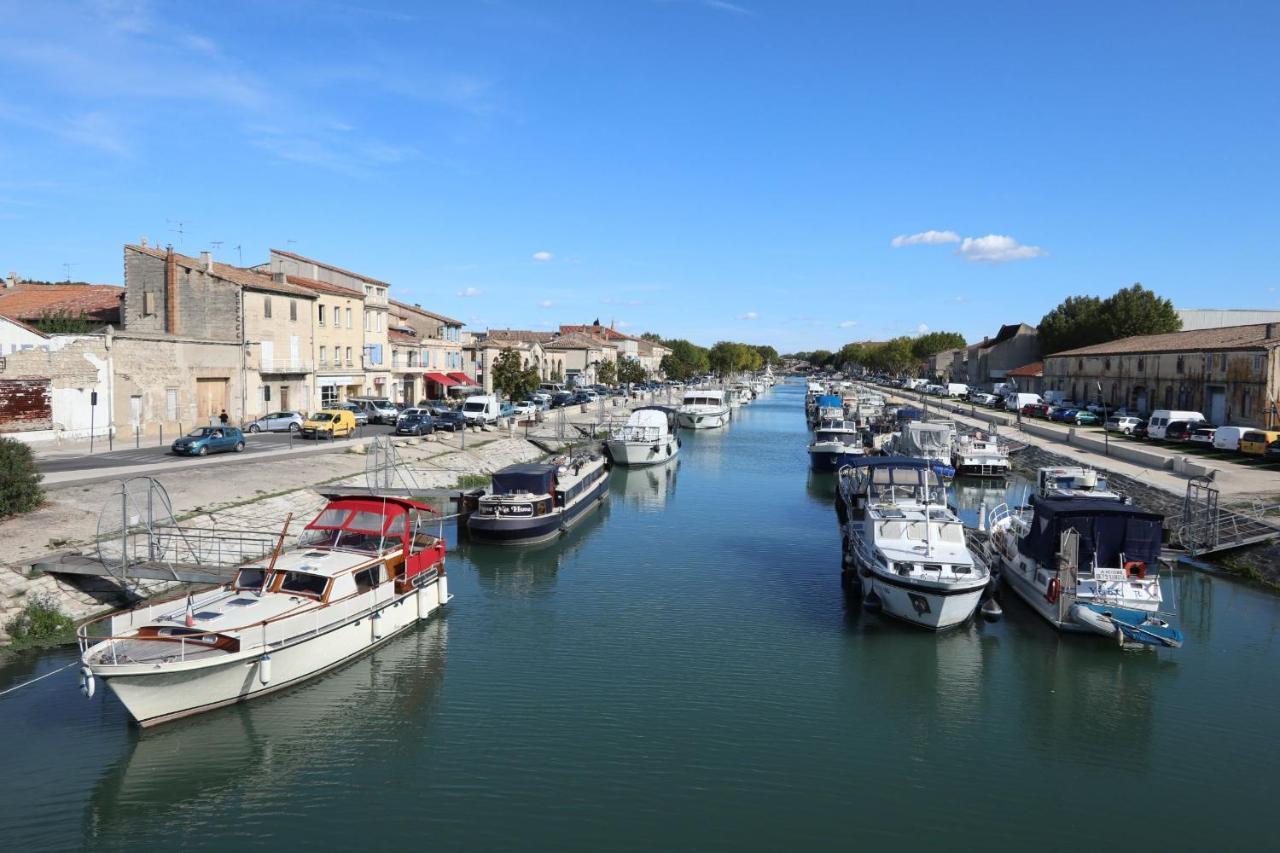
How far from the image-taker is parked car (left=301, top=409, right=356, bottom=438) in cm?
4772

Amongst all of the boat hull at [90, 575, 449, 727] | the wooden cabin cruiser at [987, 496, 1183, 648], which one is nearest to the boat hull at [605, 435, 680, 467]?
the wooden cabin cruiser at [987, 496, 1183, 648]

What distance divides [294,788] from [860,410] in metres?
79.6

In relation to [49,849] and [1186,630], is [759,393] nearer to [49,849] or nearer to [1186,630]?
[1186,630]

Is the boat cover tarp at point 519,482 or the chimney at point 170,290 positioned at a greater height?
the chimney at point 170,290

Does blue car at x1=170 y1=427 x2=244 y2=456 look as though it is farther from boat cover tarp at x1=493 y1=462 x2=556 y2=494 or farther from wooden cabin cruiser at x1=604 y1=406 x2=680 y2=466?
wooden cabin cruiser at x1=604 y1=406 x2=680 y2=466

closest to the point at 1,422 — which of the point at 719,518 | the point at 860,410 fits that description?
the point at 719,518

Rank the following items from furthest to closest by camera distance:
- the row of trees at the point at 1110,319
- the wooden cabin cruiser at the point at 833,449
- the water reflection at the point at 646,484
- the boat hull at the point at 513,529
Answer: the row of trees at the point at 1110,319 < the wooden cabin cruiser at the point at 833,449 < the water reflection at the point at 646,484 < the boat hull at the point at 513,529

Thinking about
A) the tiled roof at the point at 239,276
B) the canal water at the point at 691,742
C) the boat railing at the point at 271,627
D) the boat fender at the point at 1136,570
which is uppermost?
the tiled roof at the point at 239,276

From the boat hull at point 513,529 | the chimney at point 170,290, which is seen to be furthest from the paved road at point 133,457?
the boat hull at point 513,529

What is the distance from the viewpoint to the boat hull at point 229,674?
15.6 metres

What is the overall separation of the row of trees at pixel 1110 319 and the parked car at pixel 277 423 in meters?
88.2

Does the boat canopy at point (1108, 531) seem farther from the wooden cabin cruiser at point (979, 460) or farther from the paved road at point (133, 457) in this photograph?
the paved road at point (133, 457)

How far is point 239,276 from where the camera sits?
5519 cm

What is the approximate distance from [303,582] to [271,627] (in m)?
1.79
